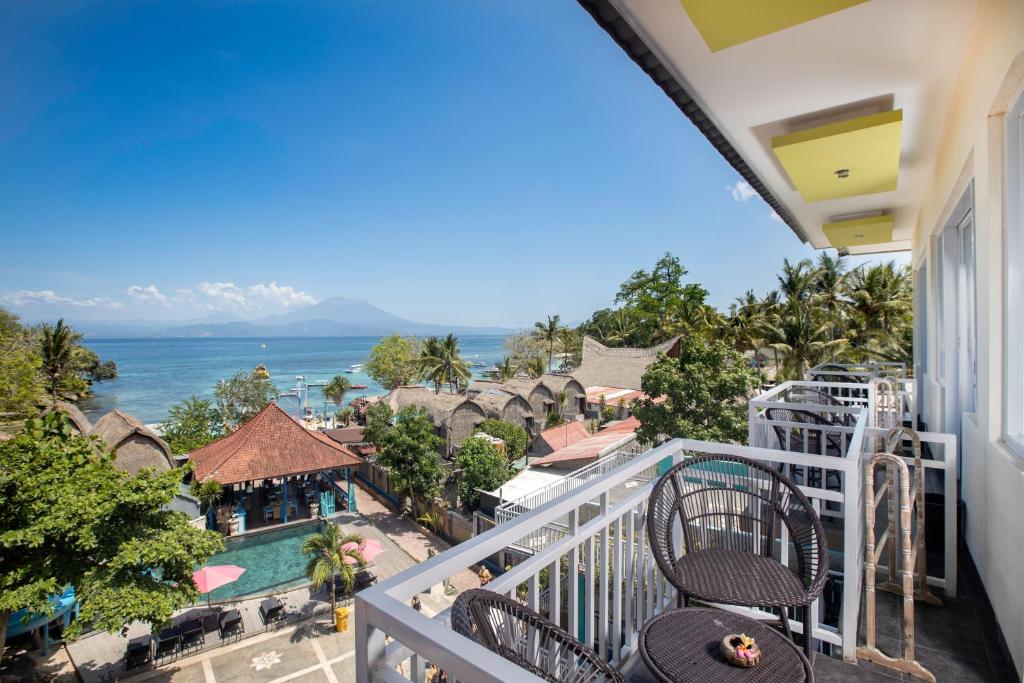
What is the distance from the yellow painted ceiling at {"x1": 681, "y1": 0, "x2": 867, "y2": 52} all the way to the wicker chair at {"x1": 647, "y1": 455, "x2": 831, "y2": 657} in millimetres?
2087

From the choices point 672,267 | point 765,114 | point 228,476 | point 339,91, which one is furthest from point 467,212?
point 765,114

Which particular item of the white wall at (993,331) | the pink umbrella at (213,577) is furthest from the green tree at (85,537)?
the white wall at (993,331)

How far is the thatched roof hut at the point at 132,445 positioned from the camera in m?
14.9

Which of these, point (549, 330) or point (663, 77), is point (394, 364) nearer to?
point (549, 330)

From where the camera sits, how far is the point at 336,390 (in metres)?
38.4

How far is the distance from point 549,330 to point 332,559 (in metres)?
36.2

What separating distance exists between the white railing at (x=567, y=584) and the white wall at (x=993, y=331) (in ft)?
1.90

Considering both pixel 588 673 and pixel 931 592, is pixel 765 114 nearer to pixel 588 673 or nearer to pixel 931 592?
pixel 931 592

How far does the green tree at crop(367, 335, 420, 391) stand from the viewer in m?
36.9

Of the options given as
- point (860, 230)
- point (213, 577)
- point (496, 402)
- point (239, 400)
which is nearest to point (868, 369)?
point (860, 230)

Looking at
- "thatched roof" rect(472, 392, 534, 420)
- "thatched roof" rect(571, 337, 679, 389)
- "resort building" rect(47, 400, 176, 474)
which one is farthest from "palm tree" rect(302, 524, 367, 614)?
"thatched roof" rect(571, 337, 679, 389)

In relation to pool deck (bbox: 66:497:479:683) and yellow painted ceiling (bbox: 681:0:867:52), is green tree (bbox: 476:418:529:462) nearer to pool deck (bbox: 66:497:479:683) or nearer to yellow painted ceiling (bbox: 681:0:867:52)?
pool deck (bbox: 66:497:479:683)

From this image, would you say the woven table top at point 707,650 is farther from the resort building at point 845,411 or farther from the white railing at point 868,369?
the white railing at point 868,369

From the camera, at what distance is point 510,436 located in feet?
64.8
